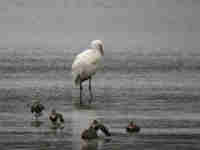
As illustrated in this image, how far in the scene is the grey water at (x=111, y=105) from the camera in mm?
15844

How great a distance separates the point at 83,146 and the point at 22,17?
76074 millimetres

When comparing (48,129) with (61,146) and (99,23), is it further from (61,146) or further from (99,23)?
(99,23)

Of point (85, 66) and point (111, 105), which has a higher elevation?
point (85, 66)

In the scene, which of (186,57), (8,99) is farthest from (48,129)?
(186,57)

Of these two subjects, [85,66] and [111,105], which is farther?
[85,66]

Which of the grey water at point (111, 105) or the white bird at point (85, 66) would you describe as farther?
the white bird at point (85, 66)

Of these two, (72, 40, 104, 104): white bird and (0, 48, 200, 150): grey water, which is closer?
(0, 48, 200, 150): grey water

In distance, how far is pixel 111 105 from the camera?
2033 centimetres

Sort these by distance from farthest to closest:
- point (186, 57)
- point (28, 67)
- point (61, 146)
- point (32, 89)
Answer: point (186, 57) → point (28, 67) → point (32, 89) → point (61, 146)

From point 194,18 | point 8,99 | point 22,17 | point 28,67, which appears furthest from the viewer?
point 22,17

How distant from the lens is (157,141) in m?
15.8

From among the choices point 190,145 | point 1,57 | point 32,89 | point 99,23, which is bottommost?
point 190,145

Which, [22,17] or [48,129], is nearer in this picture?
[48,129]

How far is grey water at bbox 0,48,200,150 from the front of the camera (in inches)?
624
